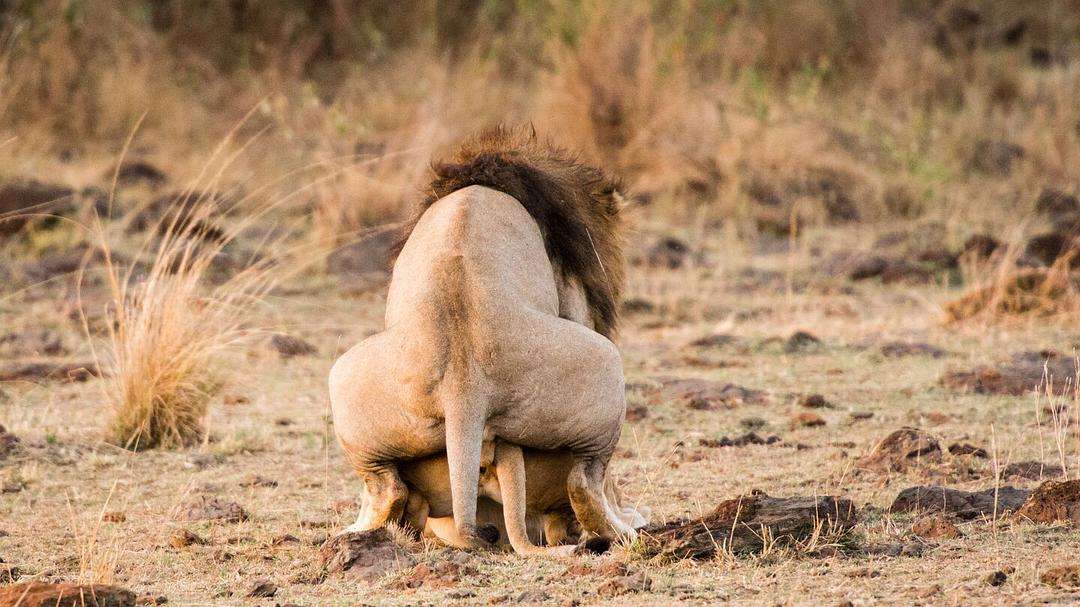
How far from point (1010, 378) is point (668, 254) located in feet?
14.4

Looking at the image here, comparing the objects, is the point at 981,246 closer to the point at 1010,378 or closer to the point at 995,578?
the point at 1010,378

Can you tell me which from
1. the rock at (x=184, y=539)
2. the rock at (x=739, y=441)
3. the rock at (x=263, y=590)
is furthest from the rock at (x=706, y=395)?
the rock at (x=263, y=590)

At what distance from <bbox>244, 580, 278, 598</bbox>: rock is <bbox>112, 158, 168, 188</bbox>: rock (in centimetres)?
968

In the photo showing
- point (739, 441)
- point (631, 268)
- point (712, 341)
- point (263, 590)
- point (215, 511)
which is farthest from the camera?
point (631, 268)

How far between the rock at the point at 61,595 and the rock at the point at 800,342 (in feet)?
18.4

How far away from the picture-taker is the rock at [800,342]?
8.88 meters

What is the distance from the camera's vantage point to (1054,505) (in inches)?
185

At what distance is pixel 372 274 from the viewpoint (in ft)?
35.9

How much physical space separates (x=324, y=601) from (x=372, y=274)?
6.95 metres

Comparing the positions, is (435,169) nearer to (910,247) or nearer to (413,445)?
(413,445)

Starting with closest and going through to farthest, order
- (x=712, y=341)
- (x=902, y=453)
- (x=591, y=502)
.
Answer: (x=591, y=502), (x=902, y=453), (x=712, y=341)

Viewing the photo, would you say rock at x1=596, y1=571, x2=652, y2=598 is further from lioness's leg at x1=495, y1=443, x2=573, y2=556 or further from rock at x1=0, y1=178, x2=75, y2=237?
rock at x1=0, y1=178, x2=75, y2=237

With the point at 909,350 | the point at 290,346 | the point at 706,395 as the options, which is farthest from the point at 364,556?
the point at 909,350

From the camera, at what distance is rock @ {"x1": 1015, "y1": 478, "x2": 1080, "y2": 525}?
4668mm
